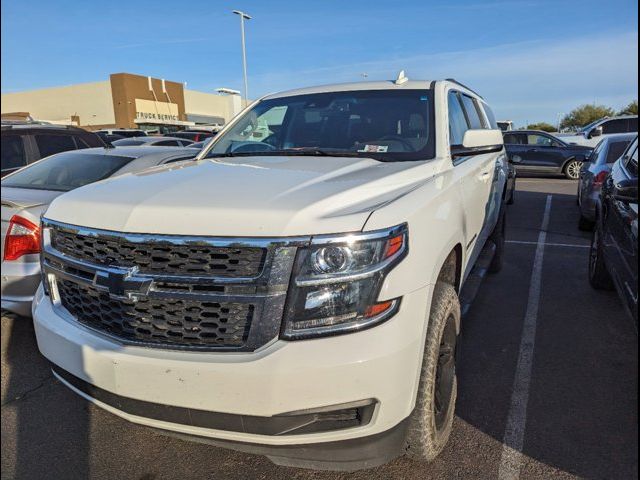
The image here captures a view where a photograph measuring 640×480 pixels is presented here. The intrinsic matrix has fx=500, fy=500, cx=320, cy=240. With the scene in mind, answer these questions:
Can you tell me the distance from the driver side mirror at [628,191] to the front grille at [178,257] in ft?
7.92

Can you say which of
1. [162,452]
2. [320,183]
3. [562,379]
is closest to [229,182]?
[320,183]

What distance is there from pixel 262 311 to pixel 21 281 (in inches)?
103

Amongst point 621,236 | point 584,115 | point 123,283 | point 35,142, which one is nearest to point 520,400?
point 621,236

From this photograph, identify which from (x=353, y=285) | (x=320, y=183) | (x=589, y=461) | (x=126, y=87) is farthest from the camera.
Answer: (x=126, y=87)

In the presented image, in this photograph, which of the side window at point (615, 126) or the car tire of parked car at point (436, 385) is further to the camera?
the side window at point (615, 126)

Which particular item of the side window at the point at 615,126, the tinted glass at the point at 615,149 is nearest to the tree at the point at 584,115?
the side window at the point at 615,126

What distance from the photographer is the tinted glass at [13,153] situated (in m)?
6.35

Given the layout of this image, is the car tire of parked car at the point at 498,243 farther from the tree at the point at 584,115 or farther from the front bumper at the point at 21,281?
the tree at the point at 584,115

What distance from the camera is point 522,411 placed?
3.01 m

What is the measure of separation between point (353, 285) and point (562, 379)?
7.41ft

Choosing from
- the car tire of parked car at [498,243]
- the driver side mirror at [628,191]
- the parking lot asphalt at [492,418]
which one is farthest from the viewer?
the car tire of parked car at [498,243]

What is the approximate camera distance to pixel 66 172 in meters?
5.22

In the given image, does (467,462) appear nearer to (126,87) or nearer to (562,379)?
(562,379)

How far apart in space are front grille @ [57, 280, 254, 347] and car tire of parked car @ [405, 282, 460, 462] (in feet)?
2.76
